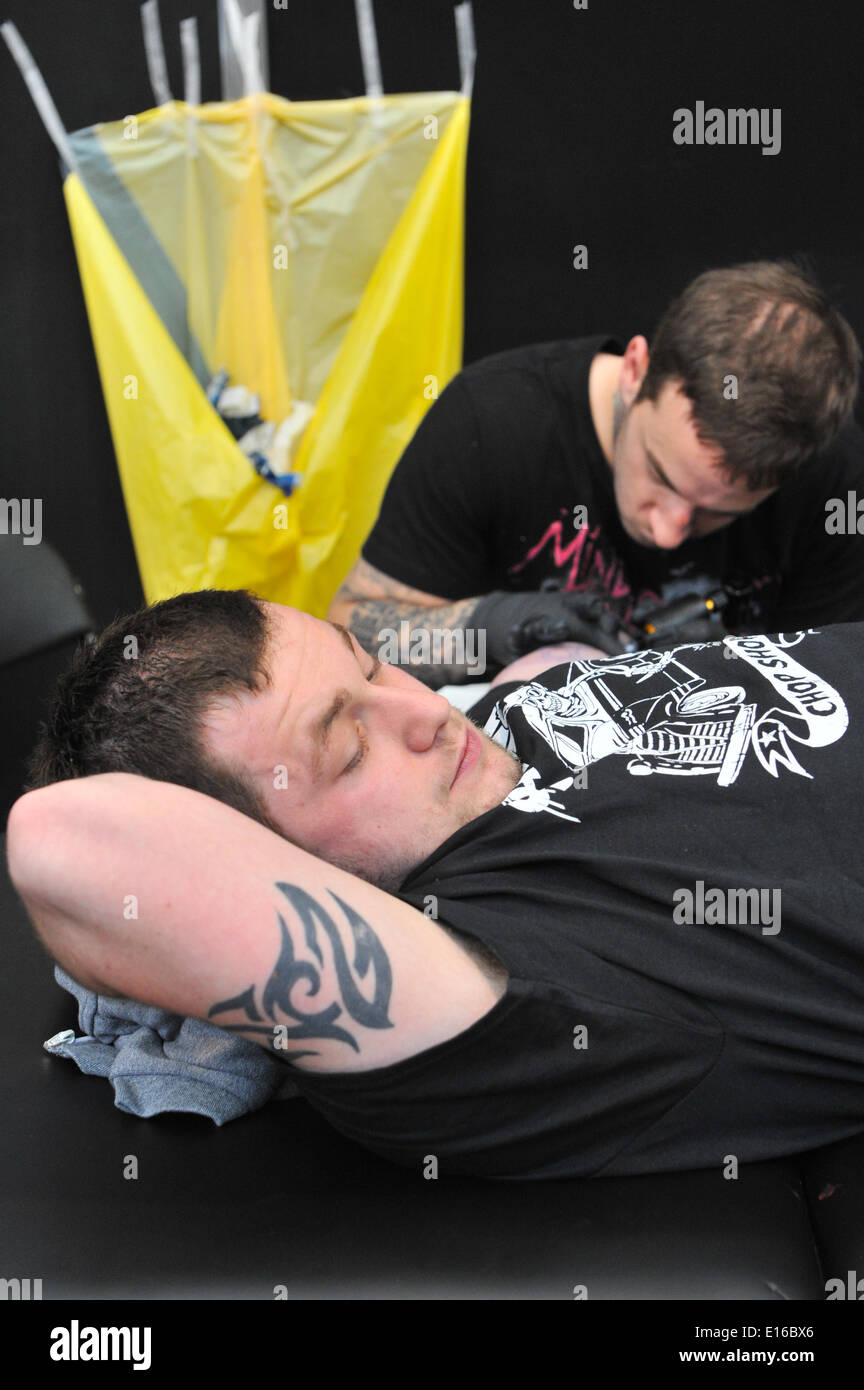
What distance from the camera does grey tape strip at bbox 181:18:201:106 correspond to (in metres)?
1.96

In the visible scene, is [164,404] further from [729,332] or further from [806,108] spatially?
[806,108]

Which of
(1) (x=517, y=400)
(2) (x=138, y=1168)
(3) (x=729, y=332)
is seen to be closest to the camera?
(2) (x=138, y=1168)

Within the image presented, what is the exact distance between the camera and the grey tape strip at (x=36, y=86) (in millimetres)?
1942

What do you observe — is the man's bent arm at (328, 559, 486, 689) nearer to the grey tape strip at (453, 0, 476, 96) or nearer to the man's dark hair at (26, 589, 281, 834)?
the man's dark hair at (26, 589, 281, 834)

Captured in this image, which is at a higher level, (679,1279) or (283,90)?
(283,90)

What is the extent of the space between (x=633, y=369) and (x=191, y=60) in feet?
3.15

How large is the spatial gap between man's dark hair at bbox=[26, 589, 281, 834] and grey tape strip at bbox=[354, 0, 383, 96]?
4.21 feet

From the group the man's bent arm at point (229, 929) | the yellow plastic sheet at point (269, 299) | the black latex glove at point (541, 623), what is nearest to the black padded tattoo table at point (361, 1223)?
the man's bent arm at point (229, 929)

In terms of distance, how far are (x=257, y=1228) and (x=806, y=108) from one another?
1.87m

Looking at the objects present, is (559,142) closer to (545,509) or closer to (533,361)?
(533,361)

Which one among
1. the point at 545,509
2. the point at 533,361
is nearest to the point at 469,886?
the point at 545,509

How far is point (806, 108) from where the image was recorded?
1.97 m

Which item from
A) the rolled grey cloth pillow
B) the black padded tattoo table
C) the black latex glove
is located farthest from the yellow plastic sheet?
the black padded tattoo table

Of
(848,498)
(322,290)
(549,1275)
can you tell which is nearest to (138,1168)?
(549,1275)
